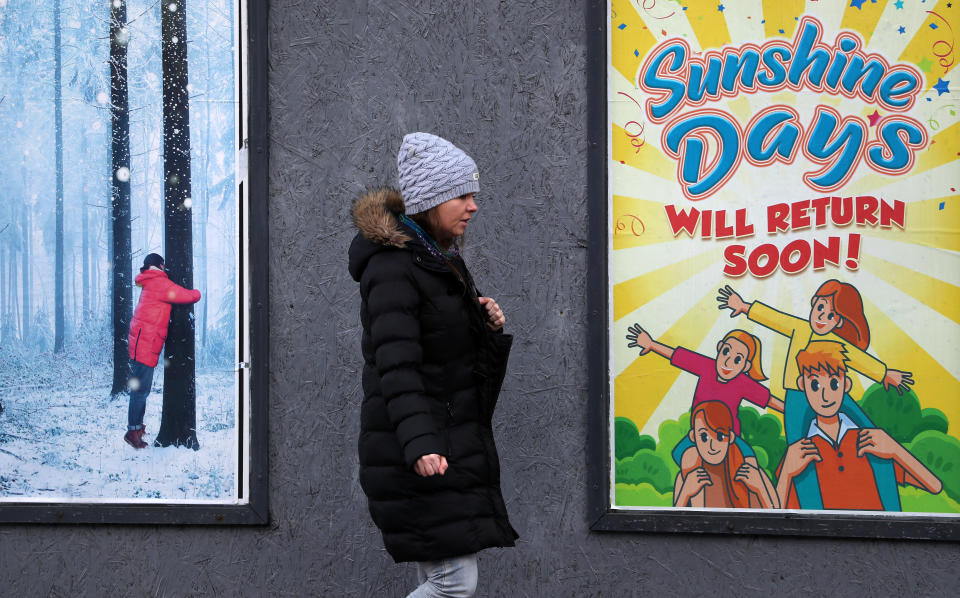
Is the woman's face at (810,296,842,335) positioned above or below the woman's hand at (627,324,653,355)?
above

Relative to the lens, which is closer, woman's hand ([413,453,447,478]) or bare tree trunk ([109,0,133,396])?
woman's hand ([413,453,447,478])

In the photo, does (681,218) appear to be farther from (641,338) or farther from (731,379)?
(731,379)

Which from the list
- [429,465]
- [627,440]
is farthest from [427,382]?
[627,440]

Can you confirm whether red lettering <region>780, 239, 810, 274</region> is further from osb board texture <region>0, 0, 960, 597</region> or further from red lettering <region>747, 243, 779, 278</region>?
osb board texture <region>0, 0, 960, 597</region>

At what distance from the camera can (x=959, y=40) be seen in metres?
4.04

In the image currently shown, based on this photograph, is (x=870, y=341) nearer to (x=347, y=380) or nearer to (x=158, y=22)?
(x=347, y=380)

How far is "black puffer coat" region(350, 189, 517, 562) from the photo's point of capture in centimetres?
284

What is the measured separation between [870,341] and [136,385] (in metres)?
3.27

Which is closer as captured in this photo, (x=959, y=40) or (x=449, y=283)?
(x=449, y=283)

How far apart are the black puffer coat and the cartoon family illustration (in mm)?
1377

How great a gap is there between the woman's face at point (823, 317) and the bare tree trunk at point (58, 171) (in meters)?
3.39

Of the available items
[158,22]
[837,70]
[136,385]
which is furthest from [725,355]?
[158,22]

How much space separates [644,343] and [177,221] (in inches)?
85.9

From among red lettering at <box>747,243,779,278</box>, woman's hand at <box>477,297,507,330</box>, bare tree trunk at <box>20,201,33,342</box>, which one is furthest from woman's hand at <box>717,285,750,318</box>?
bare tree trunk at <box>20,201,33,342</box>
